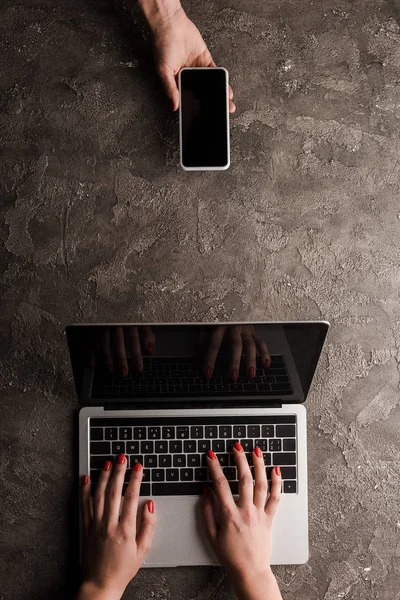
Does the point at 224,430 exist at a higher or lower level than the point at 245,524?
higher

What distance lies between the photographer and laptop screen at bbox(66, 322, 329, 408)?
3.04ft

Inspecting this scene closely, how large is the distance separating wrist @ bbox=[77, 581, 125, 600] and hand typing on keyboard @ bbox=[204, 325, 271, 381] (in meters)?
0.45

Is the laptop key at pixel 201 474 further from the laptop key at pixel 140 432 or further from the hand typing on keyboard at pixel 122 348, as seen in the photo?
the hand typing on keyboard at pixel 122 348

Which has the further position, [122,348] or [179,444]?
[179,444]

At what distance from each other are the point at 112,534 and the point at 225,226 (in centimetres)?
62

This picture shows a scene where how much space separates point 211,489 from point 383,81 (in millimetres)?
866

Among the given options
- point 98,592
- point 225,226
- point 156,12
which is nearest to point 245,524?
point 98,592

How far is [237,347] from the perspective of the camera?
95 cm

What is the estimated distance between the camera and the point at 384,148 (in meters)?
1.18

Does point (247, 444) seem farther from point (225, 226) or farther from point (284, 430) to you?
point (225, 226)

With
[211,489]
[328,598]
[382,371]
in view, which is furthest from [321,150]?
[328,598]

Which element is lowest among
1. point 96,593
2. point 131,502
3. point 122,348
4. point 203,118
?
point 96,593

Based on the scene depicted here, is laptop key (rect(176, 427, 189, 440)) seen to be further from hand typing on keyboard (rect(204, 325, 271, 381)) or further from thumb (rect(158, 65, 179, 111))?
thumb (rect(158, 65, 179, 111))

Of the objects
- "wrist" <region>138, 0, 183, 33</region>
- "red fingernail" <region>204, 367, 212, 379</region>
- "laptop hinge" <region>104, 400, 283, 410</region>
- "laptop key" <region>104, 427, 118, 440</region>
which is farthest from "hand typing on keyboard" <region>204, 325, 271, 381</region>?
"wrist" <region>138, 0, 183, 33</region>
